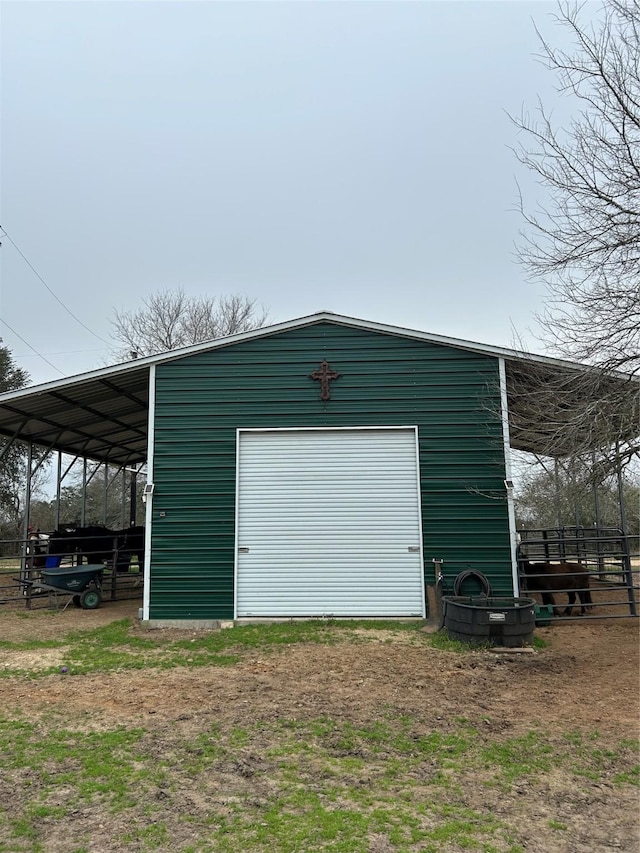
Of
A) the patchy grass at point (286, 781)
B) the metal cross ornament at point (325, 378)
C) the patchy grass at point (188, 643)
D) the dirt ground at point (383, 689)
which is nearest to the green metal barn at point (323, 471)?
the metal cross ornament at point (325, 378)

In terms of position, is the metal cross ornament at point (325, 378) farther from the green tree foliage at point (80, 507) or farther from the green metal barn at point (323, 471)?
the green tree foliage at point (80, 507)

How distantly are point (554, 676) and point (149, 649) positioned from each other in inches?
183

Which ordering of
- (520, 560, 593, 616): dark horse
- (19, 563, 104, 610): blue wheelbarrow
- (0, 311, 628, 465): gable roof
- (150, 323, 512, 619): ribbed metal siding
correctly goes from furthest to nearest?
(19, 563, 104, 610): blue wheelbarrow < (520, 560, 593, 616): dark horse < (150, 323, 512, 619): ribbed metal siding < (0, 311, 628, 465): gable roof

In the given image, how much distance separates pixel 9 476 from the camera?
27875mm

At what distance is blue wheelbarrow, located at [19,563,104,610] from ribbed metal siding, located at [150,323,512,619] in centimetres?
272

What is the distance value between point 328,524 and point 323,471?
0.79m

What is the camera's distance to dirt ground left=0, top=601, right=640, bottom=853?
16.0 feet

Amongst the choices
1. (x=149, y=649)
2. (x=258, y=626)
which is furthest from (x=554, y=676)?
(x=149, y=649)

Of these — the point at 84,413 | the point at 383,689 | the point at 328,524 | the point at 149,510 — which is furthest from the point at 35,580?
the point at 383,689

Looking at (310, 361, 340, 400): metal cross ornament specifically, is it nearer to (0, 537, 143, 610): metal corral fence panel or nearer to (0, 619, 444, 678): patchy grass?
(0, 619, 444, 678): patchy grass

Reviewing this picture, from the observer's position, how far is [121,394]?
11.3 m

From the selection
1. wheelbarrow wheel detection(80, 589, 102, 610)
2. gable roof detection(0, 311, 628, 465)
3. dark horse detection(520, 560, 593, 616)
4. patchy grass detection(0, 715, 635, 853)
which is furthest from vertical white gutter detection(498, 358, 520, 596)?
wheelbarrow wheel detection(80, 589, 102, 610)

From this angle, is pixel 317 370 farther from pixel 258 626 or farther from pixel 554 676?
pixel 554 676

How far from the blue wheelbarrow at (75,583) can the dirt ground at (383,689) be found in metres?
3.46
